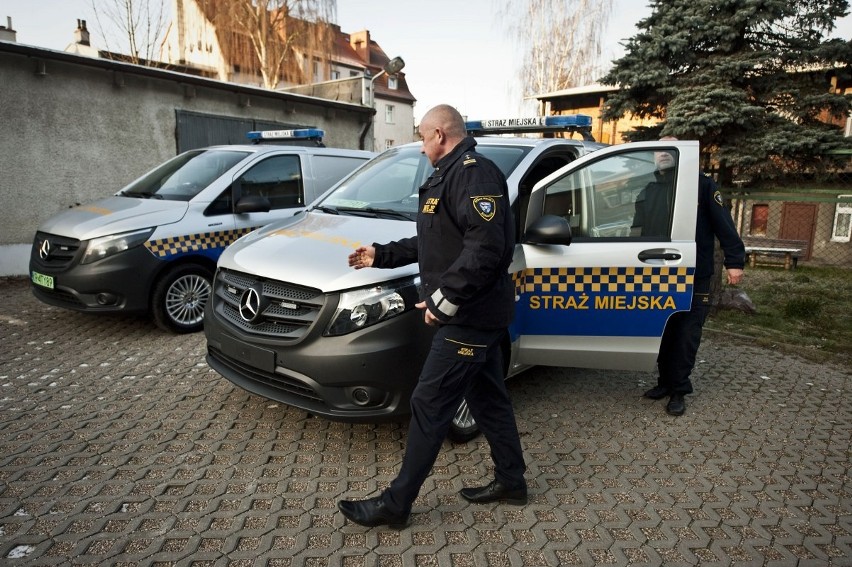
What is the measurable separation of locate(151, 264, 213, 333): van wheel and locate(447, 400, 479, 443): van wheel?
3118 millimetres

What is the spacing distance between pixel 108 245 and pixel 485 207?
397cm

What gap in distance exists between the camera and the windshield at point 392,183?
3.86 m

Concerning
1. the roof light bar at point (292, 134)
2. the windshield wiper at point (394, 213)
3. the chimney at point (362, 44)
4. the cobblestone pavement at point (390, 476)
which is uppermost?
the chimney at point (362, 44)

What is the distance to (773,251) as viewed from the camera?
14.9m

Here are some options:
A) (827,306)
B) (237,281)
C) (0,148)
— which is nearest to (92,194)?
(0,148)

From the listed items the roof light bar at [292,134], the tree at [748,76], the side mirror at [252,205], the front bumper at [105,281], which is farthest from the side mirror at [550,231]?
the tree at [748,76]

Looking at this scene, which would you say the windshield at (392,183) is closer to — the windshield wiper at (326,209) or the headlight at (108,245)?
the windshield wiper at (326,209)

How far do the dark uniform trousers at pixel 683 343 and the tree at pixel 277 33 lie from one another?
24672 mm

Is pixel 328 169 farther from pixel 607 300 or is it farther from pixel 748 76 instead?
pixel 748 76

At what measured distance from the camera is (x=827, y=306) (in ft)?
27.9

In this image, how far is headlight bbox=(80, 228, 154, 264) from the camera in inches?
193

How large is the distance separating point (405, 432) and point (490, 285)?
58.4 inches

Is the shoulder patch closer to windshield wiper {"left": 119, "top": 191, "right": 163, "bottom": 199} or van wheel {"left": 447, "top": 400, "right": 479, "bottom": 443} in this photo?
van wheel {"left": 447, "top": 400, "right": 479, "bottom": 443}

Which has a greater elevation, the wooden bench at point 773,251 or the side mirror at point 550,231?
the side mirror at point 550,231
